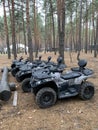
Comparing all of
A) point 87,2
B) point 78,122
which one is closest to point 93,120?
point 78,122

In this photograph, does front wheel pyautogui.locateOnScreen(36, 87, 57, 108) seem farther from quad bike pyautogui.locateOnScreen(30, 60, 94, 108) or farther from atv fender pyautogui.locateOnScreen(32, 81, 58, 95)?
atv fender pyautogui.locateOnScreen(32, 81, 58, 95)

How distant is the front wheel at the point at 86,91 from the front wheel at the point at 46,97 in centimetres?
87

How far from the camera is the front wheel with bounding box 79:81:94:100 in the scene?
5550 mm

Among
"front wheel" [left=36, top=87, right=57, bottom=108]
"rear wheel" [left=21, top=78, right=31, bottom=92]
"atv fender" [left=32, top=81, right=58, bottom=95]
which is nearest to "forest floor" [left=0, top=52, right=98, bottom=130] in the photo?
"front wheel" [left=36, top=87, right=57, bottom=108]

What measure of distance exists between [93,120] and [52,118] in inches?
38.6

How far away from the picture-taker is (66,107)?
16.9ft

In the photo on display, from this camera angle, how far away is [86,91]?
5633 mm

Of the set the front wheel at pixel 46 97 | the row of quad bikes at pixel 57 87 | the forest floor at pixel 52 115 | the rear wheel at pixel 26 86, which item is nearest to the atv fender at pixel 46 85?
the row of quad bikes at pixel 57 87

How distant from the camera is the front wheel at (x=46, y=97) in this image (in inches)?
201

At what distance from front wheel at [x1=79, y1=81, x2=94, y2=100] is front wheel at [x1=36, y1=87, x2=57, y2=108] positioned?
0.87 metres

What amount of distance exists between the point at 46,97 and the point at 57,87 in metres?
0.45

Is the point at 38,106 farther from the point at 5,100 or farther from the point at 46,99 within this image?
the point at 5,100

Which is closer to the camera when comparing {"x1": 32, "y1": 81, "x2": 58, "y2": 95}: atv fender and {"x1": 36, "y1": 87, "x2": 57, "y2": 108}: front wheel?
{"x1": 36, "y1": 87, "x2": 57, "y2": 108}: front wheel

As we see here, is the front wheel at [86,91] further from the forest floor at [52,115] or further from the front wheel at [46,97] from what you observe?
the front wheel at [46,97]
